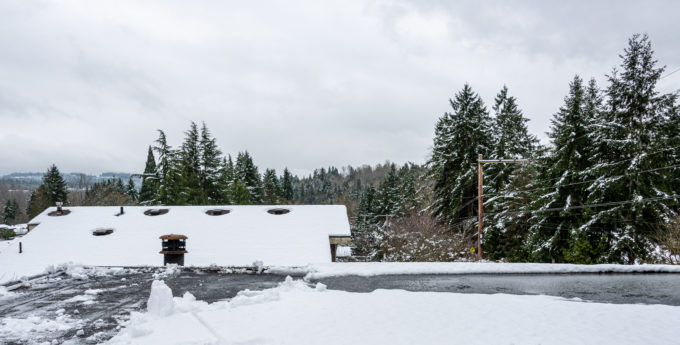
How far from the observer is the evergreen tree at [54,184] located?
154 feet

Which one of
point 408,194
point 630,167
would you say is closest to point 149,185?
point 408,194

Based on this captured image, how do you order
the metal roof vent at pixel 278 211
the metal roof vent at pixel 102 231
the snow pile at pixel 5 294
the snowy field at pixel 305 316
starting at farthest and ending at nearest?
the metal roof vent at pixel 278 211 < the metal roof vent at pixel 102 231 < the snow pile at pixel 5 294 < the snowy field at pixel 305 316

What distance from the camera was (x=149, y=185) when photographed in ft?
132

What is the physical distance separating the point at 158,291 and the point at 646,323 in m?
7.97

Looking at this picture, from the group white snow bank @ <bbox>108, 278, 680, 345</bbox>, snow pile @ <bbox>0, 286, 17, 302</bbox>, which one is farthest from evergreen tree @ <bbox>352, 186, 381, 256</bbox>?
snow pile @ <bbox>0, 286, 17, 302</bbox>

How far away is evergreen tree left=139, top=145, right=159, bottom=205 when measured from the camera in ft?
110

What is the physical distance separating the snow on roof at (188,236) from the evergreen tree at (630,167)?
13.1 metres

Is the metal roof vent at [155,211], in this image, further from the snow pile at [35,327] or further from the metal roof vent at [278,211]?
the snow pile at [35,327]

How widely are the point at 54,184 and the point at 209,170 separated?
98.4 ft

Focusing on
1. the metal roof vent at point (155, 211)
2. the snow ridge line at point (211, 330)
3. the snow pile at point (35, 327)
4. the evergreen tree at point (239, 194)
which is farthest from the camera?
the evergreen tree at point (239, 194)

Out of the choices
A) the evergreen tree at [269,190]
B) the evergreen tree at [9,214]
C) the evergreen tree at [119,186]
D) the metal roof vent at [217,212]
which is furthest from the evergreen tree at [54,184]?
the metal roof vent at [217,212]

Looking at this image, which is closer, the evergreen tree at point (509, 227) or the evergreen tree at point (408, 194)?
the evergreen tree at point (509, 227)

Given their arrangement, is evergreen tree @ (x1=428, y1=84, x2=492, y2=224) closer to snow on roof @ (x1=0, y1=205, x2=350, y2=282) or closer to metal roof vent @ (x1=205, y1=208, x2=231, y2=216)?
snow on roof @ (x1=0, y1=205, x2=350, y2=282)

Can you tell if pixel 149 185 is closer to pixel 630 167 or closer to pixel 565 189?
pixel 565 189
